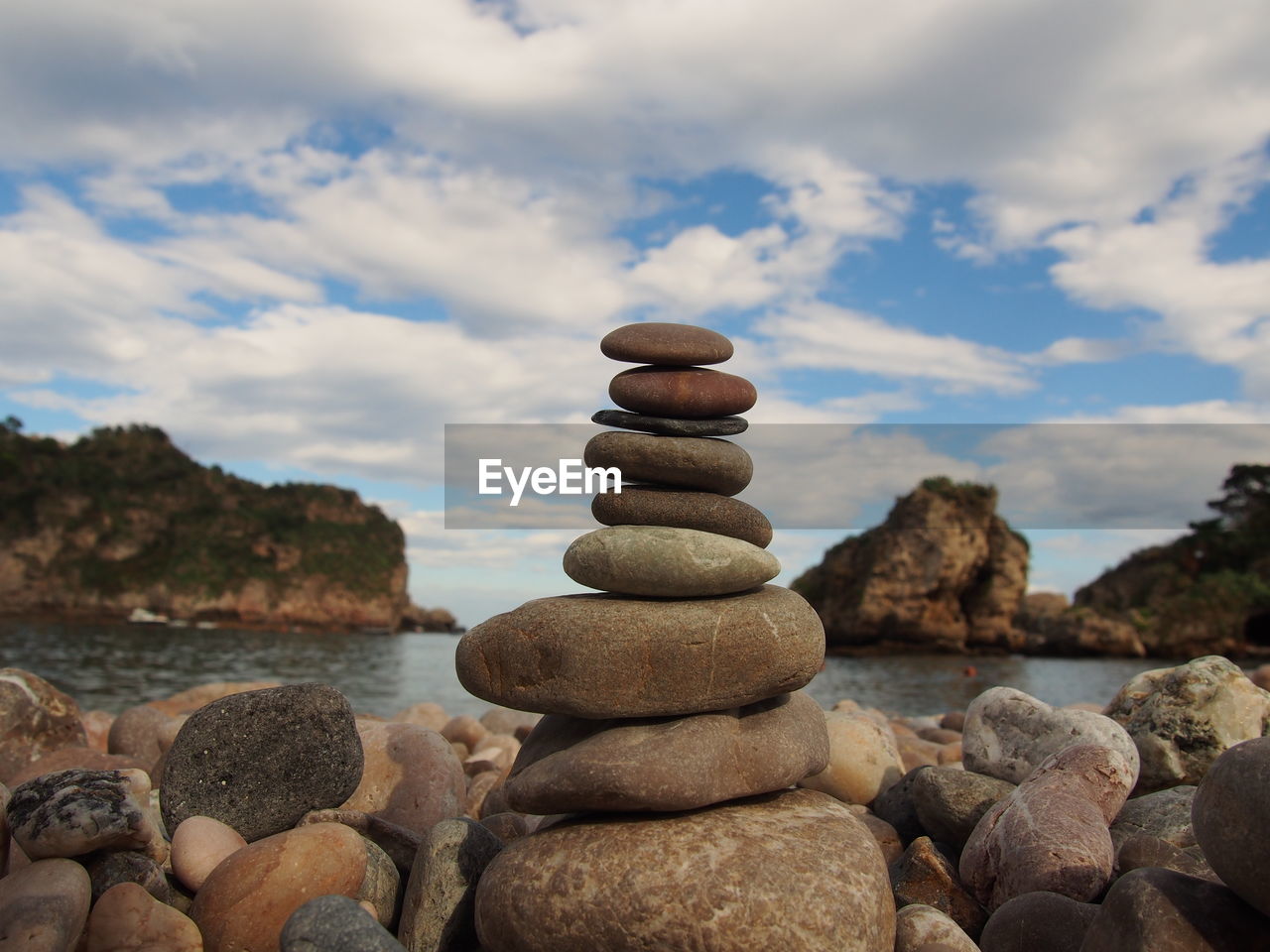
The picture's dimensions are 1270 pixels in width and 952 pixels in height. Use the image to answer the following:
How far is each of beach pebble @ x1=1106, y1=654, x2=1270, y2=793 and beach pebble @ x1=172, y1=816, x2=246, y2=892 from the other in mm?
7722

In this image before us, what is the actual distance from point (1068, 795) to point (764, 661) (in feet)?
8.43

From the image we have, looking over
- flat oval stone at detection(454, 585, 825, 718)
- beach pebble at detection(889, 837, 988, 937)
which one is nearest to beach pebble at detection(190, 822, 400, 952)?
flat oval stone at detection(454, 585, 825, 718)

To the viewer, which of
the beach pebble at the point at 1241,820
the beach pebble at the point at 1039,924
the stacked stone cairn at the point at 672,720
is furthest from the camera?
the beach pebble at the point at 1039,924

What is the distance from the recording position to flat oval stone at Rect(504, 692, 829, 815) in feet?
18.6

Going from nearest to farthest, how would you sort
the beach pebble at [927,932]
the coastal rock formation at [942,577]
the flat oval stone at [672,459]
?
the beach pebble at [927,932] < the flat oval stone at [672,459] < the coastal rock formation at [942,577]

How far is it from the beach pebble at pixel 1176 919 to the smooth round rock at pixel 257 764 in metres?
5.54

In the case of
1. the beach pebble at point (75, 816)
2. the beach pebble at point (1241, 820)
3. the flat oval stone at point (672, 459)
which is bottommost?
the beach pebble at point (75, 816)

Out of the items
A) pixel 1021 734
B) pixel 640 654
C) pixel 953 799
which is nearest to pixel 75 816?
pixel 640 654

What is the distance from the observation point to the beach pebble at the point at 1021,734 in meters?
8.00

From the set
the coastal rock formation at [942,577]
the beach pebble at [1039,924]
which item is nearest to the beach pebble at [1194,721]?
the beach pebble at [1039,924]

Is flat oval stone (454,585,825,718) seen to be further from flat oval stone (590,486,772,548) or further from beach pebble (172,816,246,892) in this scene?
beach pebble (172,816,246,892)

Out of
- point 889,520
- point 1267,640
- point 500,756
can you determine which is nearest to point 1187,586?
point 1267,640

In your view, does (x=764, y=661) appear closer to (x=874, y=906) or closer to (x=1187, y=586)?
(x=874, y=906)

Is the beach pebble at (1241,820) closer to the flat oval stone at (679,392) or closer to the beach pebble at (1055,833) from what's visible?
the beach pebble at (1055,833)
